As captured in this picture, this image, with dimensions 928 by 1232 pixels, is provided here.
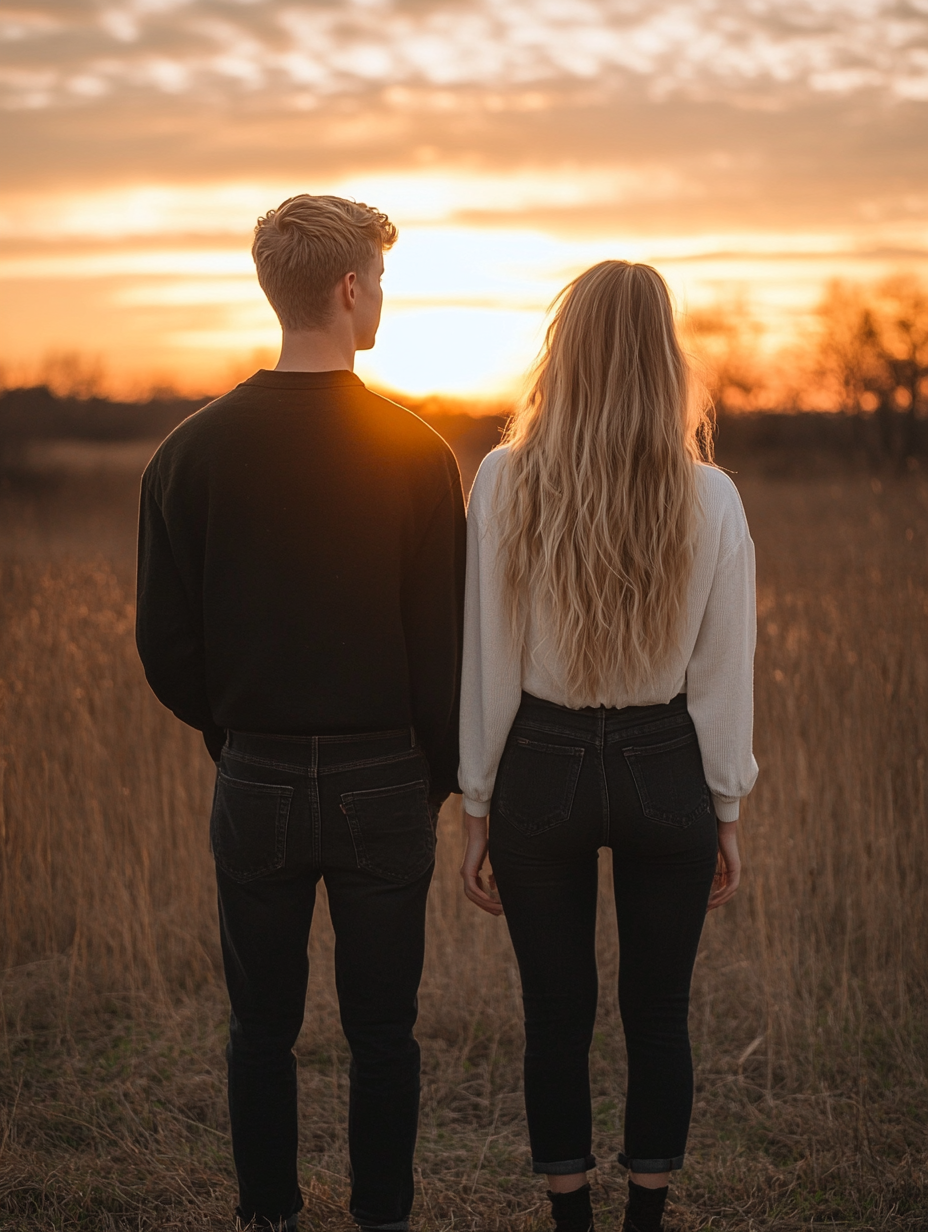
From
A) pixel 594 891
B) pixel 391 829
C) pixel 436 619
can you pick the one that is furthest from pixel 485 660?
pixel 594 891

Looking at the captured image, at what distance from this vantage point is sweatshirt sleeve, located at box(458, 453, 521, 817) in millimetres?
1677

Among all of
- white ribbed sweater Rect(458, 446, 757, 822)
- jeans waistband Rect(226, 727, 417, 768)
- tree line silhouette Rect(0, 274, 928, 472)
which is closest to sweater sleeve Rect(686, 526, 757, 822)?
white ribbed sweater Rect(458, 446, 757, 822)

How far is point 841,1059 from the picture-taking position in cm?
270

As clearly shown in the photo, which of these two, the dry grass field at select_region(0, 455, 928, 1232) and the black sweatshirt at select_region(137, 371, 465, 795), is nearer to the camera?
the black sweatshirt at select_region(137, 371, 465, 795)

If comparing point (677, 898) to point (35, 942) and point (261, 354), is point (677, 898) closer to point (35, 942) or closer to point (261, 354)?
point (35, 942)

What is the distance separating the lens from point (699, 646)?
1705mm

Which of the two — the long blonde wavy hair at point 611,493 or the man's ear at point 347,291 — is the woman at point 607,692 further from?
the man's ear at point 347,291

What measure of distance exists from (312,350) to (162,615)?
0.51 metres

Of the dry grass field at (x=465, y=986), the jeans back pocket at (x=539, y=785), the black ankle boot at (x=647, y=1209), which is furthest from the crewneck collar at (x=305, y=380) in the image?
the dry grass field at (x=465, y=986)

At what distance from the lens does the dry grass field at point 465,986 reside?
220 centimetres

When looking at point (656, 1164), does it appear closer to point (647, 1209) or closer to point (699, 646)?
point (647, 1209)

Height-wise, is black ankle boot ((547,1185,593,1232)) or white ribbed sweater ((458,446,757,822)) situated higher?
white ribbed sweater ((458,446,757,822))

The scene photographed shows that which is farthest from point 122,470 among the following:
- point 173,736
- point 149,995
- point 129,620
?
point 149,995

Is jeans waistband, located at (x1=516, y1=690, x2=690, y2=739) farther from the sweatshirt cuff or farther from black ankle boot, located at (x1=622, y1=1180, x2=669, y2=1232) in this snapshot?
black ankle boot, located at (x1=622, y1=1180, x2=669, y2=1232)
